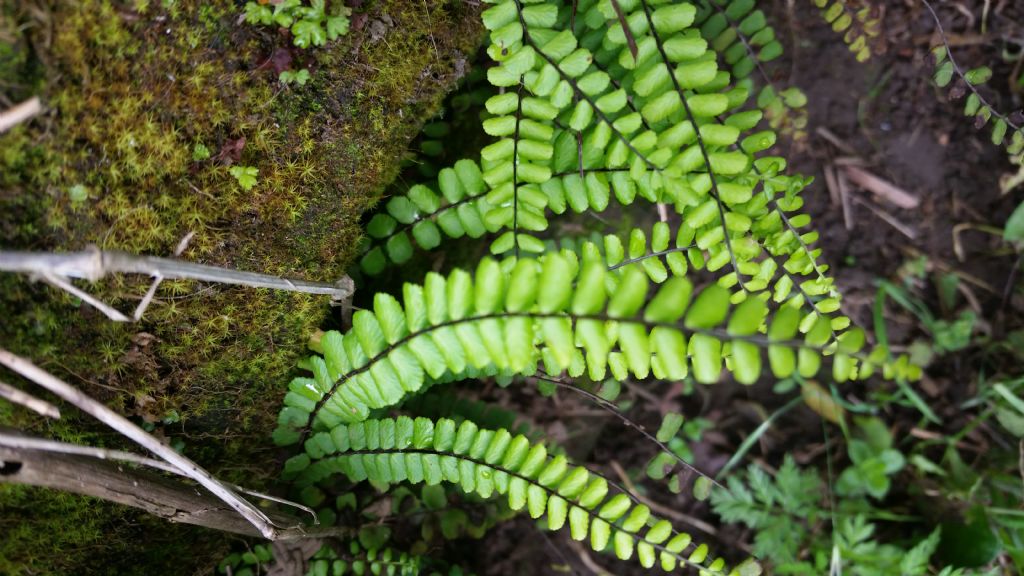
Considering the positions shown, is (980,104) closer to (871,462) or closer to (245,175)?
(871,462)

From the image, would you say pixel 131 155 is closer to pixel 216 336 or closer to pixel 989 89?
pixel 216 336

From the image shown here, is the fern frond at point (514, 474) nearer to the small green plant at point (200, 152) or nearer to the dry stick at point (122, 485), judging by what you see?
the dry stick at point (122, 485)

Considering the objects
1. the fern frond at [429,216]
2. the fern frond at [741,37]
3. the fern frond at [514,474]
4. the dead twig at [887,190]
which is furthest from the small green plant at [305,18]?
the dead twig at [887,190]

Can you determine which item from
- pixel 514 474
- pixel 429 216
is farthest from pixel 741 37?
pixel 514 474

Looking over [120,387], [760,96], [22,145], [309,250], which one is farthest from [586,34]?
[120,387]

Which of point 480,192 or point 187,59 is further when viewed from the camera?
point 480,192

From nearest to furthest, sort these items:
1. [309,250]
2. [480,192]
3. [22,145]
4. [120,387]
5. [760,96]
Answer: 1. [22,145]
2. [120,387]
3. [309,250]
4. [480,192]
5. [760,96]

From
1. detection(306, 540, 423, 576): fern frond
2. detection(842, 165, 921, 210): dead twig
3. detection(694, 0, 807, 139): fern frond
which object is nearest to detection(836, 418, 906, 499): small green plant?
detection(842, 165, 921, 210): dead twig

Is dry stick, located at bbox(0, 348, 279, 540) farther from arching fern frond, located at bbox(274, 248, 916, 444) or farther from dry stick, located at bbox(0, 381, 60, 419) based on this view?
arching fern frond, located at bbox(274, 248, 916, 444)
